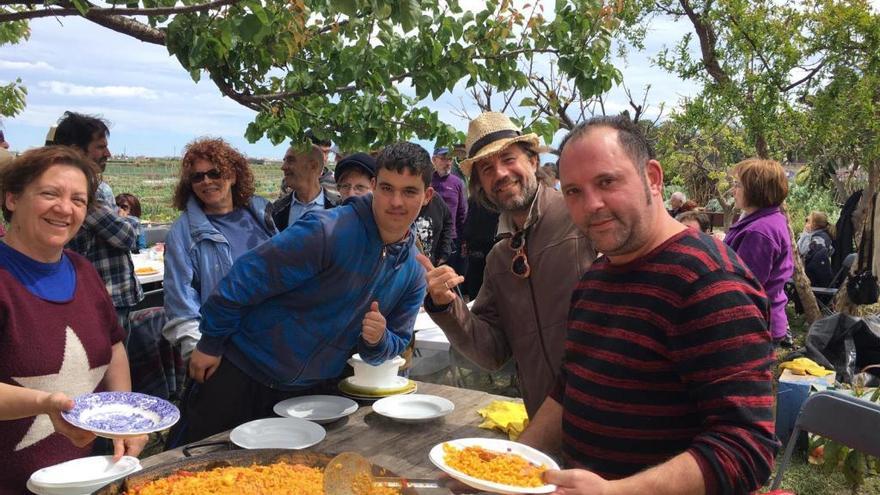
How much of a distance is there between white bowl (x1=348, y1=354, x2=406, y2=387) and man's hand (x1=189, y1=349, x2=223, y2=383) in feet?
1.79

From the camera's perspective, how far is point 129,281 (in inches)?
142

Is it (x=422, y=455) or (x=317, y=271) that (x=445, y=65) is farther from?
(x=422, y=455)

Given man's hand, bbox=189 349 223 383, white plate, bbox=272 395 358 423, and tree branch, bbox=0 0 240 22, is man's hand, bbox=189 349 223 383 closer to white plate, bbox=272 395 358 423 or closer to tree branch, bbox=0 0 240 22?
white plate, bbox=272 395 358 423

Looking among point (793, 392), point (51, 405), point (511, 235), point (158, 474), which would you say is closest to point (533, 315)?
point (511, 235)

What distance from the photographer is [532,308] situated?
229 cm

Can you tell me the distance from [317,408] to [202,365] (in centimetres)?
53

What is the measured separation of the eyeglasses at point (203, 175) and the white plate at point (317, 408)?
1336 mm

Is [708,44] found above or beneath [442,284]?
above

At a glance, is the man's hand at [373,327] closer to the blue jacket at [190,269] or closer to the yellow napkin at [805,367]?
the blue jacket at [190,269]

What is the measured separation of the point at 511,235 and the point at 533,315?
33cm

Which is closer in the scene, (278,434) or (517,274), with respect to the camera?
(278,434)

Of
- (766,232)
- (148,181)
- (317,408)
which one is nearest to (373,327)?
(317,408)

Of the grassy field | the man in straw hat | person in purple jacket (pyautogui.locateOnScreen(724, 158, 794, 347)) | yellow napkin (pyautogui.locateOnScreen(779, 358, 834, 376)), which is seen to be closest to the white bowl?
the man in straw hat

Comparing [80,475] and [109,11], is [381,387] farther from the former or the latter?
[109,11]
